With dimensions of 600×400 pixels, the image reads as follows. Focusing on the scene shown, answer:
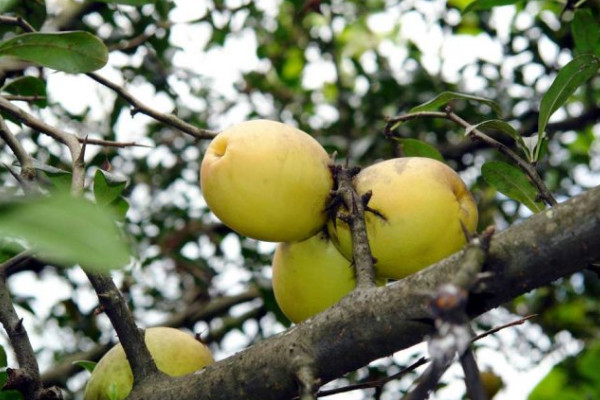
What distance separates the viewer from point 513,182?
1.64m

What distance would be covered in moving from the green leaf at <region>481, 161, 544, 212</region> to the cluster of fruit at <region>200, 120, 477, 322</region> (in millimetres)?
112

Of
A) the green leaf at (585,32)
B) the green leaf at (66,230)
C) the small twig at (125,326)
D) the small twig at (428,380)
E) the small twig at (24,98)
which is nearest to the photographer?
the green leaf at (66,230)

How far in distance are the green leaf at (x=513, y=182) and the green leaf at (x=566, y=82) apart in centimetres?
10

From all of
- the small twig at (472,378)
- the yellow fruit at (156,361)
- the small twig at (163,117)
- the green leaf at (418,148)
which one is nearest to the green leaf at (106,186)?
the small twig at (163,117)

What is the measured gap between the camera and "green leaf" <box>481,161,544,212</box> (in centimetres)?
163

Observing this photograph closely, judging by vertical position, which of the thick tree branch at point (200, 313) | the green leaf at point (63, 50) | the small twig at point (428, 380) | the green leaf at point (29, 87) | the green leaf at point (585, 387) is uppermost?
the small twig at point (428, 380)

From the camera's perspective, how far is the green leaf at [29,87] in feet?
6.51

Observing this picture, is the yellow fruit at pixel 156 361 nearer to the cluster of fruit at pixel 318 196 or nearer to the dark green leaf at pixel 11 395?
the dark green leaf at pixel 11 395

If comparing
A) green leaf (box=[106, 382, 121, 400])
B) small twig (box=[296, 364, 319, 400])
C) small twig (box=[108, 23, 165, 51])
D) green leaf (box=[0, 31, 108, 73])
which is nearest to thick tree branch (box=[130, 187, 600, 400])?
small twig (box=[296, 364, 319, 400])

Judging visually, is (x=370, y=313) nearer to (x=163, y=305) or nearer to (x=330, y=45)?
(x=163, y=305)

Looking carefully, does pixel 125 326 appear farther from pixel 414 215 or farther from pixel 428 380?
pixel 428 380

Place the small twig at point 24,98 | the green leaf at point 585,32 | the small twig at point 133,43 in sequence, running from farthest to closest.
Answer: the small twig at point 133,43
the green leaf at point 585,32
the small twig at point 24,98

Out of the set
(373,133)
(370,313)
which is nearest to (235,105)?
(373,133)

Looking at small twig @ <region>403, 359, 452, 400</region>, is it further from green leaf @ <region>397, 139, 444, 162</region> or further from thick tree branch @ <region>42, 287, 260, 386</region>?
thick tree branch @ <region>42, 287, 260, 386</region>
